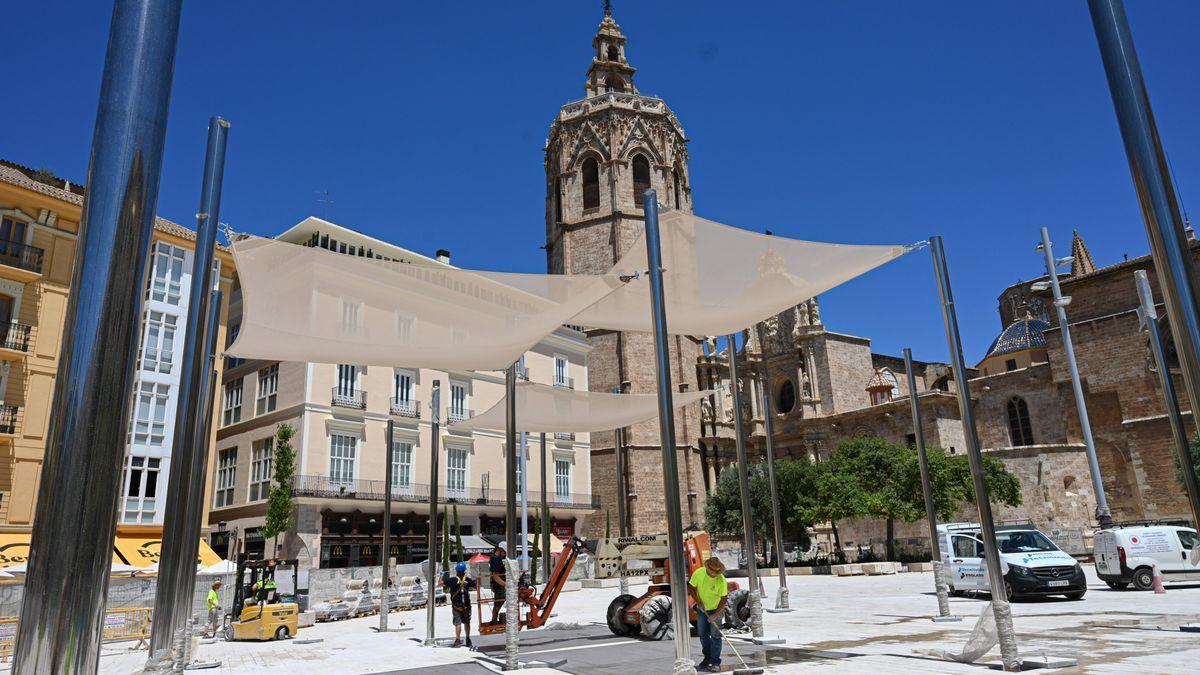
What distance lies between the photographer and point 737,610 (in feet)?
40.2

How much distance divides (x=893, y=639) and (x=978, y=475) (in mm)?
3158

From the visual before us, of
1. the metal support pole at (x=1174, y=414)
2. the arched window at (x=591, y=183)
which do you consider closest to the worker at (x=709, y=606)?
the metal support pole at (x=1174, y=414)

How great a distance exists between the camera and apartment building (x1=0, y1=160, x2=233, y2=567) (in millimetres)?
21453

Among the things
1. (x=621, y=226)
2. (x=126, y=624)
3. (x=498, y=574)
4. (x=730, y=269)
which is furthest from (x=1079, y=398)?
(x=621, y=226)

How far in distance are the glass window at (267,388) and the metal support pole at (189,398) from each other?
2442 cm

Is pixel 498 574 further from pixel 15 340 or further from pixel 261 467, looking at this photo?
pixel 261 467

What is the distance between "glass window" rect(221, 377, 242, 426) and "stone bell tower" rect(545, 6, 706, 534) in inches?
786

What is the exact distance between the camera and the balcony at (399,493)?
28.6m

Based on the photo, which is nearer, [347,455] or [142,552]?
[142,552]

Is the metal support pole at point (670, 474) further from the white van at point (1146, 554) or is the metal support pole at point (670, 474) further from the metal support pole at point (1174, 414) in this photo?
the white van at point (1146, 554)

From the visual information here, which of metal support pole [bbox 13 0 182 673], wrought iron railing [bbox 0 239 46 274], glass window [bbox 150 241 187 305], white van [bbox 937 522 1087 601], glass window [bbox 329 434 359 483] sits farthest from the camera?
glass window [bbox 329 434 359 483]

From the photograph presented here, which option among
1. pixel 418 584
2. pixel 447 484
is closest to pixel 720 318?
pixel 418 584

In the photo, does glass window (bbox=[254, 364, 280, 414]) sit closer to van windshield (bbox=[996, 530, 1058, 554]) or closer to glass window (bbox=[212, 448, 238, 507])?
glass window (bbox=[212, 448, 238, 507])

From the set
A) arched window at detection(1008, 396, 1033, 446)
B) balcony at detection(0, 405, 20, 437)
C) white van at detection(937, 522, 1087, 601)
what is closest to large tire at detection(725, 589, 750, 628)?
white van at detection(937, 522, 1087, 601)
